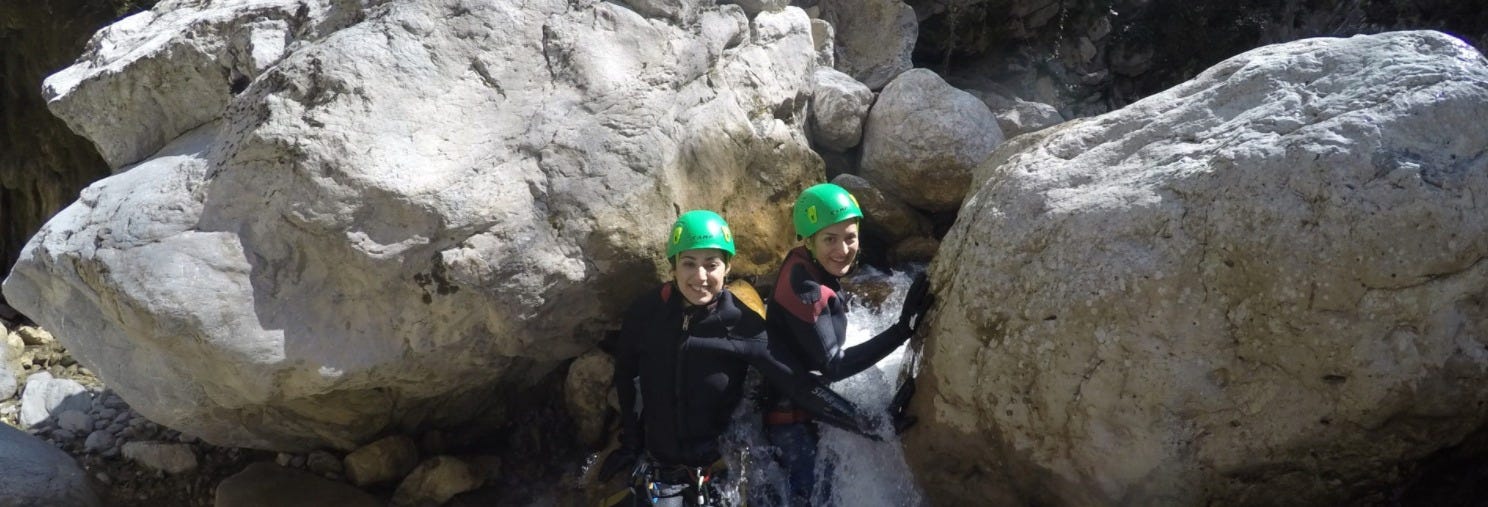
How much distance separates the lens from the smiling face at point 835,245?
443cm

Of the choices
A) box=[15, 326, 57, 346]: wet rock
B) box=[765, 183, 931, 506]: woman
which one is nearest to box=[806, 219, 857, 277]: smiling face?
box=[765, 183, 931, 506]: woman

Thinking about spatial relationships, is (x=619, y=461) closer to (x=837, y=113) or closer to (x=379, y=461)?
(x=379, y=461)

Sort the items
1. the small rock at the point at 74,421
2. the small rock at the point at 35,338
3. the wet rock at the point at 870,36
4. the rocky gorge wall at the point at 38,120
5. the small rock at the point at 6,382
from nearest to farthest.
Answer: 1. the small rock at the point at 74,421
2. the small rock at the point at 6,382
3. the small rock at the point at 35,338
4. the rocky gorge wall at the point at 38,120
5. the wet rock at the point at 870,36

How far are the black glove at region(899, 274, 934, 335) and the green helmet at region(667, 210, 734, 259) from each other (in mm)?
811

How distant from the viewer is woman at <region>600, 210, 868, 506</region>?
4.23 meters

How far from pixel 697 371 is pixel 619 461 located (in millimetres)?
646

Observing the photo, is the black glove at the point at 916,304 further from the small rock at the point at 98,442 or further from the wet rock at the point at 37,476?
the small rock at the point at 98,442

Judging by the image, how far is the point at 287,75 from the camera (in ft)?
13.1

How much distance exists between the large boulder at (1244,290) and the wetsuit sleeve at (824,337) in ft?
1.10

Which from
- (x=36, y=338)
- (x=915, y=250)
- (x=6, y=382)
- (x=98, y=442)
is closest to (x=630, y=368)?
(x=915, y=250)

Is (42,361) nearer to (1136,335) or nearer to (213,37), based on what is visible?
(213,37)

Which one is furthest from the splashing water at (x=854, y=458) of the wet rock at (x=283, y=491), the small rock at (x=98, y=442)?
the small rock at (x=98, y=442)

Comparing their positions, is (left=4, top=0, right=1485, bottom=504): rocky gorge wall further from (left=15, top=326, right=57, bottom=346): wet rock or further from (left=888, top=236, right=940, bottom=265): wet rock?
(left=15, top=326, right=57, bottom=346): wet rock

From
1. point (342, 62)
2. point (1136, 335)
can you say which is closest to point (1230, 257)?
point (1136, 335)
